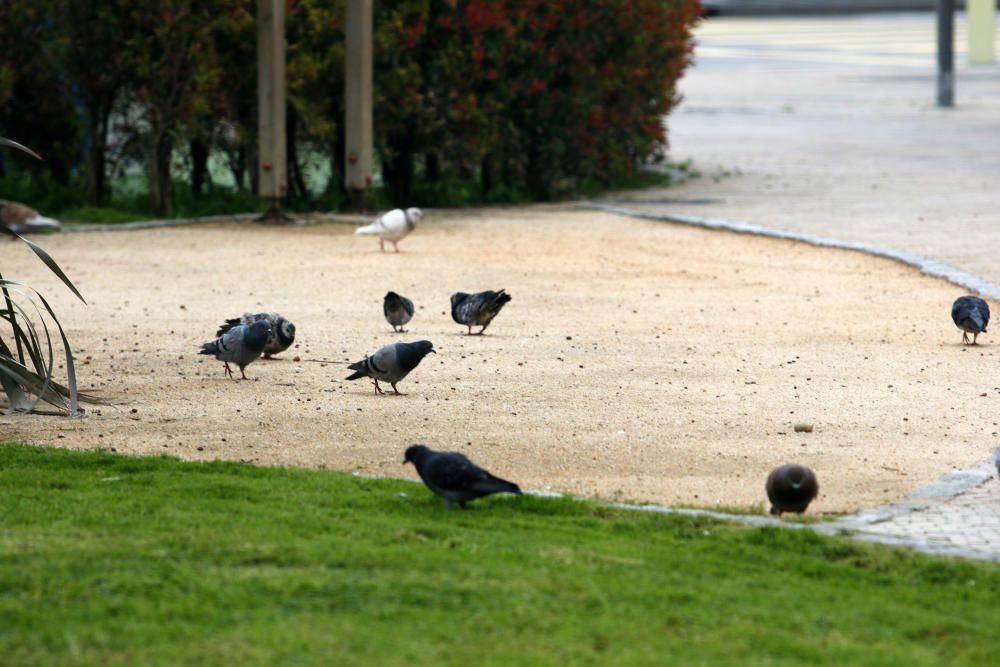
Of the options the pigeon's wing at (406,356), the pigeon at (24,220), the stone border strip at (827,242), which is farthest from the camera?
the pigeon at (24,220)

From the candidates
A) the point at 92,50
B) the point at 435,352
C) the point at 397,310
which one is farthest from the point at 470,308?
the point at 92,50

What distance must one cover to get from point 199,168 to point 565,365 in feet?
34.4

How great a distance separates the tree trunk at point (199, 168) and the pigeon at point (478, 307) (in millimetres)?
8836

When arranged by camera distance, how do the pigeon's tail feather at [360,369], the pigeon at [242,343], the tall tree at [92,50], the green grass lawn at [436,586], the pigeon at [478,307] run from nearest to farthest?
the green grass lawn at [436,586] → the pigeon's tail feather at [360,369] → the pigeon at [242,343] → the pigeon at [478,307] → the tall tree at [92,50]

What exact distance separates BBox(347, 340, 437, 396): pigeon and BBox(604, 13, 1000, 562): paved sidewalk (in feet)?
9.04

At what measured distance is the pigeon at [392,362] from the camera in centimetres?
840

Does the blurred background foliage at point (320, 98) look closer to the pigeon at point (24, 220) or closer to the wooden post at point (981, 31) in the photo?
the pigeon at point (24, 220)

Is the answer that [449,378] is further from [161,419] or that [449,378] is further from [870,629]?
[870,629]

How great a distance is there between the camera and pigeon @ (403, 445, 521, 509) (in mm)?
5961

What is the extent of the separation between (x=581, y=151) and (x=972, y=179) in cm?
499

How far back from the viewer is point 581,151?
20750 millimetres

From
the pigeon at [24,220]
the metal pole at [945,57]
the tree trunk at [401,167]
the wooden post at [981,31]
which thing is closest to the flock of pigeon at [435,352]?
the pigeon at [24,220]

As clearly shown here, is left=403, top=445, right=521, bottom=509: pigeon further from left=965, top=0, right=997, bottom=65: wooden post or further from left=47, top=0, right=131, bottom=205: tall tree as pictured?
left=965, top=0, right=997, bottom=65: wooden post

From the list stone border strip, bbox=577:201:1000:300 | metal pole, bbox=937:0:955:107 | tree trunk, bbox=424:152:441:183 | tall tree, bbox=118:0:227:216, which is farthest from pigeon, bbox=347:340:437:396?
metal pole, bbox=937:0:955:107
